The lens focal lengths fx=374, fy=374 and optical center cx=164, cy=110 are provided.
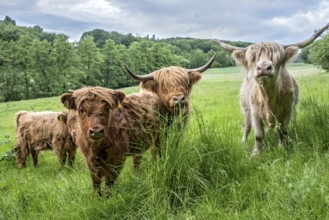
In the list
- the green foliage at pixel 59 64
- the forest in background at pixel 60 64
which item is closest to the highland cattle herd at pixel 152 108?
the forest in background at pixel 60 64

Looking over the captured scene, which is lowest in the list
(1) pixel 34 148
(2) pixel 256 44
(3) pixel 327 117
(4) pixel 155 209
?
(1) pixel 34 148

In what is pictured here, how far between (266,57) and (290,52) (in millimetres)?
602

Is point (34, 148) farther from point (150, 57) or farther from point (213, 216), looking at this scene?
point (150, 57)

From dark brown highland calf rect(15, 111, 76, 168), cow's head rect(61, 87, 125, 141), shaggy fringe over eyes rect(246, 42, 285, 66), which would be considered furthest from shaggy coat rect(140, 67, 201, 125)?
dark brown highland calf rect(15, 111, 76, 168)

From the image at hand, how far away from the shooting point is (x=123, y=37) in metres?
86.4

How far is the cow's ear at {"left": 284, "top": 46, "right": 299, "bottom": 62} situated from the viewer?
221 inches

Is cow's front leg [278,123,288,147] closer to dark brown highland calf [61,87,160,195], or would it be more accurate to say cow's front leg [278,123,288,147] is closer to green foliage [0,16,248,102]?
dark brown highland calf [61,87,160,195]

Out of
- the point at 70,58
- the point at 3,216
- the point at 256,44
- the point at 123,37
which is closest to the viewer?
the point at 3,216

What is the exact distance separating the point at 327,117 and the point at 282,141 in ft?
2.44

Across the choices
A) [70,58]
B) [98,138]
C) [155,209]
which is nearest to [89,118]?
[98,138]

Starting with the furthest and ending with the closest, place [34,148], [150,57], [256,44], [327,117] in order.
Result: [150,57] → [34,148] → [256,44] → [327,117]

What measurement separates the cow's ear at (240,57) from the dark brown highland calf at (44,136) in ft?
10.9

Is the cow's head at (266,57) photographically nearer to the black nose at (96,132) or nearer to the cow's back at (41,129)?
the black nose at (96,132)

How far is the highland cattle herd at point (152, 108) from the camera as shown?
3949 mm
